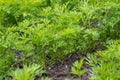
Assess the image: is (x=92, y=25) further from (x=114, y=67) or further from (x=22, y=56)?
(x=114, y=67)

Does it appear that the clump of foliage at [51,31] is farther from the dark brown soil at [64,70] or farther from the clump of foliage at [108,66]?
the clump of foliage at [108,66]

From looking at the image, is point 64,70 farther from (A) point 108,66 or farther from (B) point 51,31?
(A) point 108,66

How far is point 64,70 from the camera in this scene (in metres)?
3.46

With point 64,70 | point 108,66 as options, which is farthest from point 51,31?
point 108,66

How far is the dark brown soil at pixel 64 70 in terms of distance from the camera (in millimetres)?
3332

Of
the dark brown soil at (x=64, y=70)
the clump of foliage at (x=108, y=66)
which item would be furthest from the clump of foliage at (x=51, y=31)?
the clump of foliage at (x=108, y=66)

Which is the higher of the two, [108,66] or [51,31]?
[51,31]

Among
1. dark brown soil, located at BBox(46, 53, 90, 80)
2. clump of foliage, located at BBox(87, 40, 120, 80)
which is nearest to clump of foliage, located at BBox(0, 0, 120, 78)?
dark brown soil, located at BBox(46, 53, 90, 80)

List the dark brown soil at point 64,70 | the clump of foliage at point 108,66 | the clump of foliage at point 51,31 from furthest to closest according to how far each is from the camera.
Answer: the dark brown soil at point 64,70, the clump of foliage at point 51,31, the clump of foliage at point 108,66

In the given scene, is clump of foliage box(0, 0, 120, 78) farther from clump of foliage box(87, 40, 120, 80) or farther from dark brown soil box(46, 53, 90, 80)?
clump of foliage box(87, 40, 120, 80)

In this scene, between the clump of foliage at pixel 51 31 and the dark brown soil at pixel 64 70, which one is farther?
the dark brown soil at pixel 64 70

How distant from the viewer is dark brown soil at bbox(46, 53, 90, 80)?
333 centimetres

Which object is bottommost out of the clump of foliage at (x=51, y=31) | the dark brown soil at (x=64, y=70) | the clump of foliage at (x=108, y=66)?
the dark brown soil at (x=64, y=70)

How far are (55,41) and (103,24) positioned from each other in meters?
0.74
